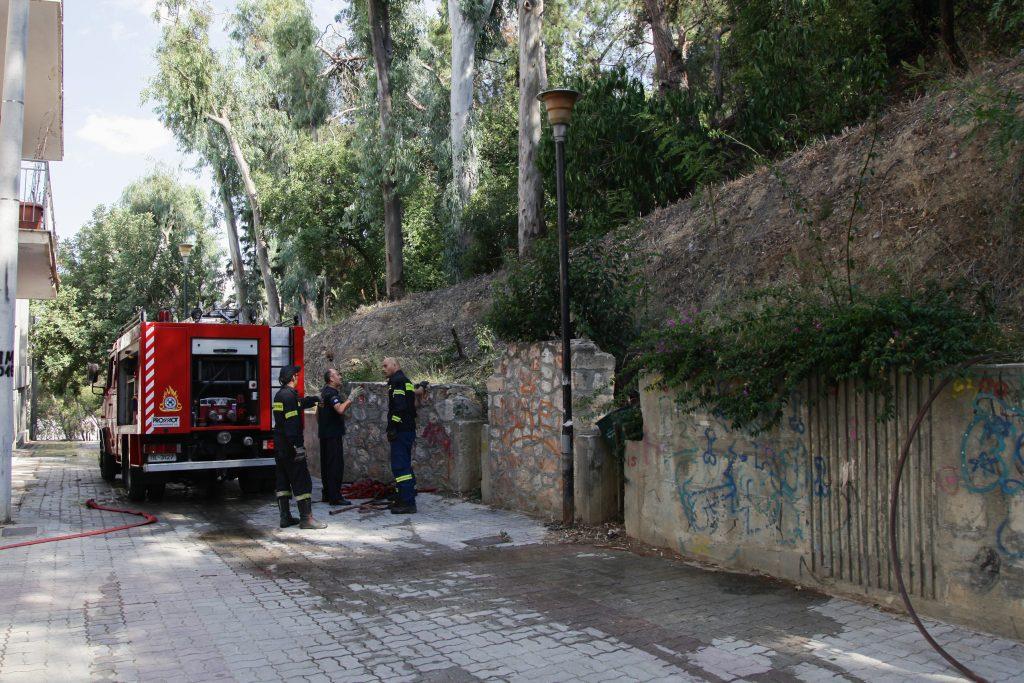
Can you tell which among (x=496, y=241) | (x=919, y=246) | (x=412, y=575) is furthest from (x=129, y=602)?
(x=496, y=241)

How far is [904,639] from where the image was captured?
5.16 m

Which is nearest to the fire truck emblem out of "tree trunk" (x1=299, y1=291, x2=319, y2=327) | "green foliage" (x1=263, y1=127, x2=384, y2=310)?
"green foliage" (x1=263, y1=127, x2=384, y2=310)

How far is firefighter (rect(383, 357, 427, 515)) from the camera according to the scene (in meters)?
10.3

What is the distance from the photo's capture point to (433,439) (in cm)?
1216

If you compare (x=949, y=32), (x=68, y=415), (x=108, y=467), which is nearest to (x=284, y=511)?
(x=108, y=467)

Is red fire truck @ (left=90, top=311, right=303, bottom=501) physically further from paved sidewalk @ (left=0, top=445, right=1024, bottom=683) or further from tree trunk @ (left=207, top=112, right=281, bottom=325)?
tree trunk @ (left=207, top=112, right=281, bottom=325)

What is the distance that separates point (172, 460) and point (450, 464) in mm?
3930

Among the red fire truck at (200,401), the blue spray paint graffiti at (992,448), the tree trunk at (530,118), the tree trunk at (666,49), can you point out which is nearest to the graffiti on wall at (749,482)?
the blue spray paint graffiti at (992,448)

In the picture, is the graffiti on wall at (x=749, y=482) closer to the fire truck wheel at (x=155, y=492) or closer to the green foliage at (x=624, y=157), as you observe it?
the fire truck wheel at (x=155, y=492)

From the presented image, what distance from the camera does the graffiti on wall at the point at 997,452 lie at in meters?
4.88

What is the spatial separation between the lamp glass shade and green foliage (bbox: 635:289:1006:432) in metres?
2.74

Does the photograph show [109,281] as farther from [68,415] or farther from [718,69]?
[718,69]

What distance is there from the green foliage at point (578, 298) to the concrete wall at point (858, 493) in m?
2.46

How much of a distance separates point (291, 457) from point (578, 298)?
396 cm
